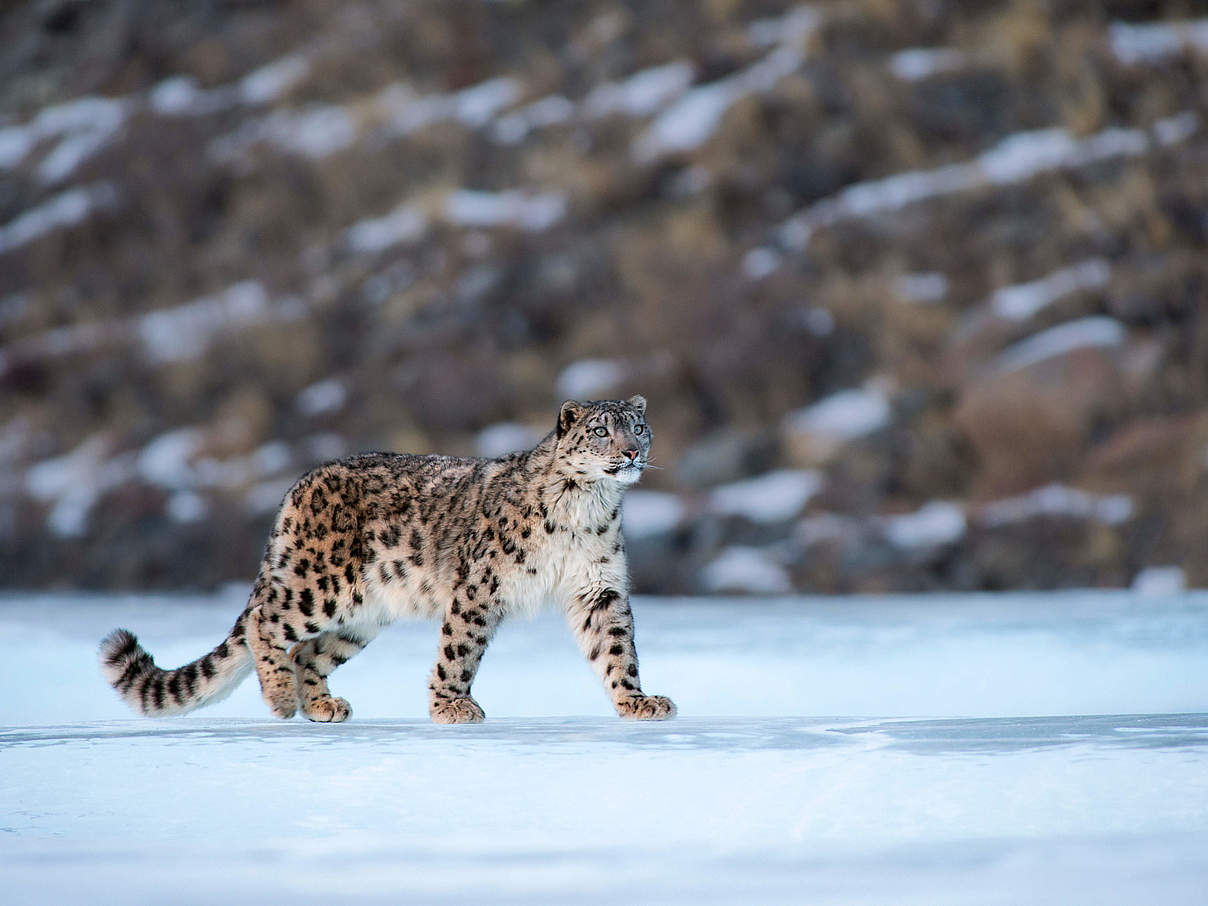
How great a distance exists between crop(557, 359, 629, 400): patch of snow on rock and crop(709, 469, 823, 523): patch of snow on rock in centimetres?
124

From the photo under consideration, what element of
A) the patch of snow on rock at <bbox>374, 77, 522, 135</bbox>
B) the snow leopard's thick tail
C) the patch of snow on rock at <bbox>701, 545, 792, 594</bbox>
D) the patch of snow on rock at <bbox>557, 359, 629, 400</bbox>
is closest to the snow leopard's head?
the snow leopard's thick tail

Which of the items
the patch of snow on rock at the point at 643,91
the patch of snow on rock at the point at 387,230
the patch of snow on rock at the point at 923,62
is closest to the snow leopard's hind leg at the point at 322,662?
the patch of snow on rock at the point at 387,230

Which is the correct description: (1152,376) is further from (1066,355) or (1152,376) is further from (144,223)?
(144,223)

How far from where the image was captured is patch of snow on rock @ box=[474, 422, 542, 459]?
37.7ft

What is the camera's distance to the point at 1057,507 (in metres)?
10.3

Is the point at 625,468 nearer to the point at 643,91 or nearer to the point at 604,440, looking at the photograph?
the point at 604,440

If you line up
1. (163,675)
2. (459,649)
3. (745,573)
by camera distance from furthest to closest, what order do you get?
(745,573) < (163,675) < (459,649)

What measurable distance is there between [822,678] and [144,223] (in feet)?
32.7

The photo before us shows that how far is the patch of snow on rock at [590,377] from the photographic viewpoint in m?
11.5

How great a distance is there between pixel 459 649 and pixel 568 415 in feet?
2.41

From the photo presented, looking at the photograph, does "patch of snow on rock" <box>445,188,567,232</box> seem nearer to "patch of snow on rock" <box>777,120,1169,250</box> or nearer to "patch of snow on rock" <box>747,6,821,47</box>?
"patch of snow on rock" <box>777,120,1169,250</box>

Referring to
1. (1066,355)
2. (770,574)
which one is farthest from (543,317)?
(1066,355)

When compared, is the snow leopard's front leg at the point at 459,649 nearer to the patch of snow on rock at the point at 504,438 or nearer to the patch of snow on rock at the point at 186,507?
the patch of snow on rock at the point at 504,438

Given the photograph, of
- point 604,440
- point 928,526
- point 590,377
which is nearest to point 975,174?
point 928,526
